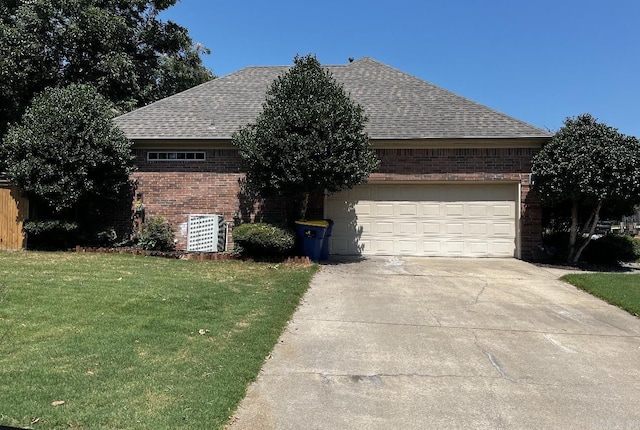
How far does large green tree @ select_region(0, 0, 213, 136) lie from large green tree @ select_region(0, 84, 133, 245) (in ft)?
22.9

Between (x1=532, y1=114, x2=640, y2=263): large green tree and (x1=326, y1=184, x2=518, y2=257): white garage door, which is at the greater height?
(x1=532, y1=114, x2=640, y2=263): large green tree

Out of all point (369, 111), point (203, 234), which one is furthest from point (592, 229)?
point (203, 234)

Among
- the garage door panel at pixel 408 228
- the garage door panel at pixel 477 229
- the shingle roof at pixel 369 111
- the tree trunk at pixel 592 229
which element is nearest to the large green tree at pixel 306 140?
the shingle roof at pixel 369 111

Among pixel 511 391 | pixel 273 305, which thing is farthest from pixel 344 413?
pixel 273 305

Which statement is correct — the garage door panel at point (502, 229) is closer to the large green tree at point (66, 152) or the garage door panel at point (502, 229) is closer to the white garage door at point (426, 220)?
the white garage door at point (426, 220)

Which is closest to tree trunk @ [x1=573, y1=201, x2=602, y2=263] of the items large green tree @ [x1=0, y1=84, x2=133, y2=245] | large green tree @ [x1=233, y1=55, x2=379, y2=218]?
large green tree @ [x1=233, y1=55, x2=379, y2=218]

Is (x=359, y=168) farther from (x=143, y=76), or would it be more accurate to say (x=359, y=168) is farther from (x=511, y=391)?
(x=143, y=76)

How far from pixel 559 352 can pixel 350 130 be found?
22.0 ft

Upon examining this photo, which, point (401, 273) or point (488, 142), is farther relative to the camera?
point (488, 142)

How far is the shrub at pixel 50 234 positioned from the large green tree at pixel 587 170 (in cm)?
1227

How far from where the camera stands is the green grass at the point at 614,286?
310 inches

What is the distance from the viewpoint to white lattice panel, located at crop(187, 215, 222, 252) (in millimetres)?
12859

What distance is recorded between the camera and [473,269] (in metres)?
11.2

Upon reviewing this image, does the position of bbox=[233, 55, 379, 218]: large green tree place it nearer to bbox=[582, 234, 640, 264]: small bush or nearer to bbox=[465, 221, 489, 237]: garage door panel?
bbox=[465, 221, 489, 237]: garage door panel
